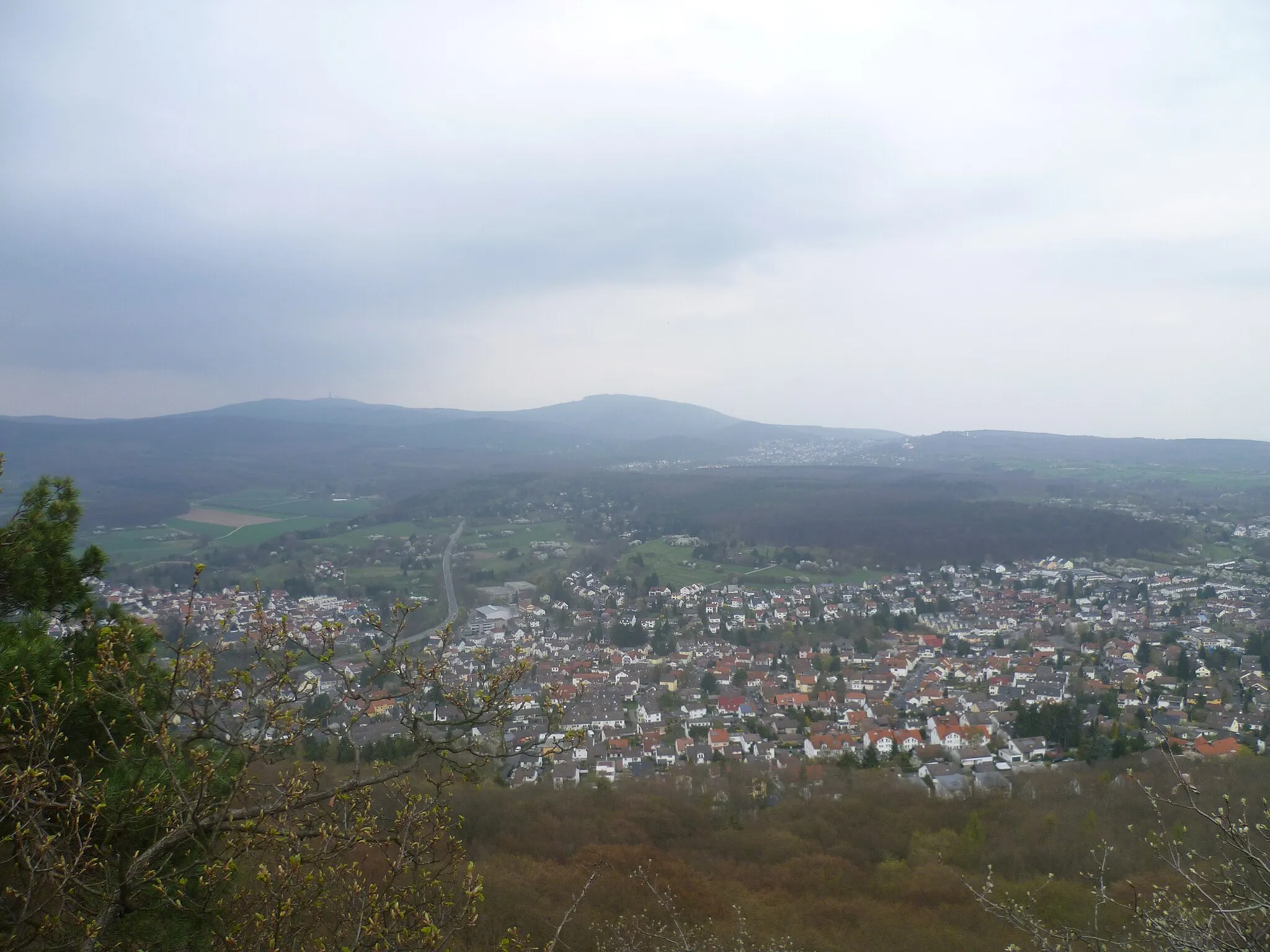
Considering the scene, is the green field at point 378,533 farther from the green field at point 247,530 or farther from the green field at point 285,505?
the green field at point 285,505

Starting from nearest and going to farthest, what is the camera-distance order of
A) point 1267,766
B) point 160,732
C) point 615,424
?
1. point 160,732
2. point 1267,766
3. point 615,424

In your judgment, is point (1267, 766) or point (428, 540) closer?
point (1267, 766)

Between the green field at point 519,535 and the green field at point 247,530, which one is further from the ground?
the green field at point 247,530

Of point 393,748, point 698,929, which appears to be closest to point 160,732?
point 698,929

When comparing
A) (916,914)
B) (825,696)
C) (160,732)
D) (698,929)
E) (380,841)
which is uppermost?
(160,732)

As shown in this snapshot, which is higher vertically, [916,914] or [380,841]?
[380,841]

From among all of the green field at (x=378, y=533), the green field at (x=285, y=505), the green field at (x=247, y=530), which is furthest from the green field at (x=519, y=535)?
the green field at (x=247, y=530)

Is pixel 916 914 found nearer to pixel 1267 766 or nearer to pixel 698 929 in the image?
pixel 698 929
